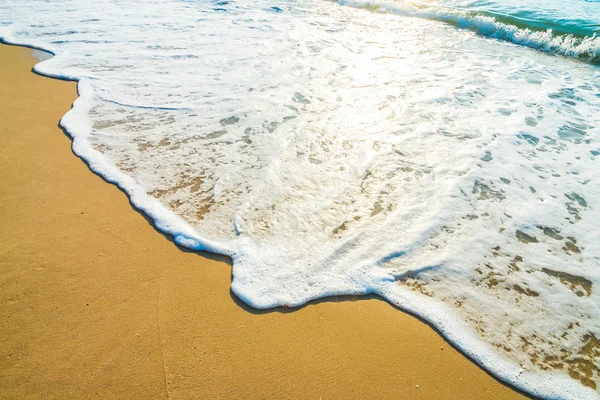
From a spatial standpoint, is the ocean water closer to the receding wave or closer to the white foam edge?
the white foam edge

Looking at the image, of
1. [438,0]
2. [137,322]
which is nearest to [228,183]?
[137,322]

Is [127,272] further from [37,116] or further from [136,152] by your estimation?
[37,116]

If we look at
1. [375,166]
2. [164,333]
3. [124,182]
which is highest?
[375,166]

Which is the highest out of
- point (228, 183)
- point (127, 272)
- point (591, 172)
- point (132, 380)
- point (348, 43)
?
point (348, 43)

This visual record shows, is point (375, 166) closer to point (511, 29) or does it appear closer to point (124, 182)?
point (124, 182)

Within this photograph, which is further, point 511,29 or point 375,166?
point 511,29

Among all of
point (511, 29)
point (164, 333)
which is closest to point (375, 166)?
point (164, 333)

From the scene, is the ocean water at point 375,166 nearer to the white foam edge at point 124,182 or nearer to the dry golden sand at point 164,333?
the white foam edge at point 124,182
